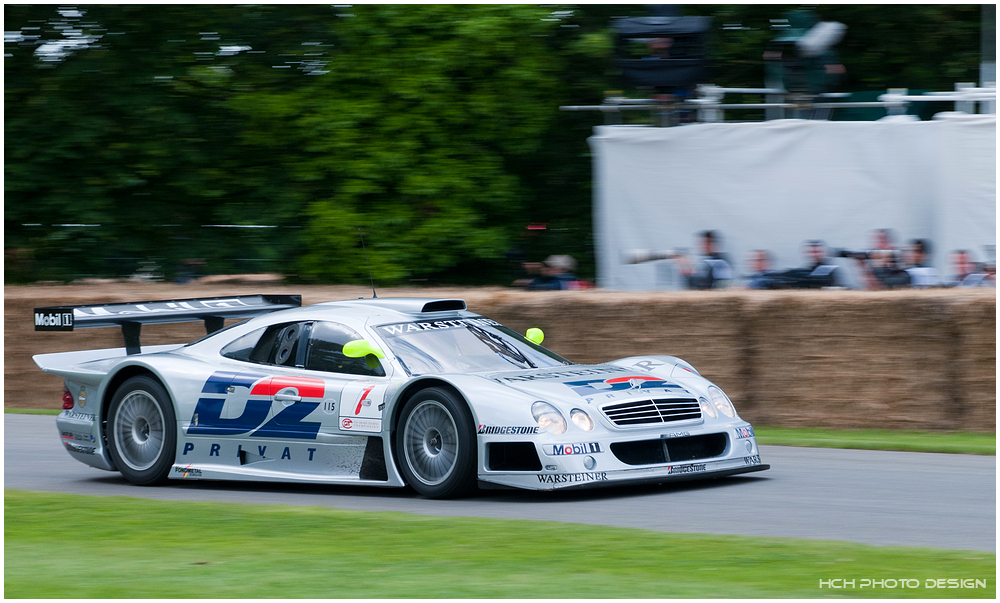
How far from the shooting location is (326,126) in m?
19.0

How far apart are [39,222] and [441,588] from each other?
17.4 metres

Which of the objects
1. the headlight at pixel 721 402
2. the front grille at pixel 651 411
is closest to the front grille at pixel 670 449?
the front grille at pixel 651 411

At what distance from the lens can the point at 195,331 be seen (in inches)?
567

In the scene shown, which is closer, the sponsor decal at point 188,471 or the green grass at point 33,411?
the sponsor decal at point 188,471

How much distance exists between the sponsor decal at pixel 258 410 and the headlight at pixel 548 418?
155 centimetres

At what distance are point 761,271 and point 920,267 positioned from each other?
6.36 feet

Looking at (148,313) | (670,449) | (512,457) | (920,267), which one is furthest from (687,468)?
(920,267)

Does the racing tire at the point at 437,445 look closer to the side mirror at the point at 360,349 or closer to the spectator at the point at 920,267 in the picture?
the side mirror at the point at 360,349

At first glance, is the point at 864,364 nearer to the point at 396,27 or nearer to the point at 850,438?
the point at 850,438

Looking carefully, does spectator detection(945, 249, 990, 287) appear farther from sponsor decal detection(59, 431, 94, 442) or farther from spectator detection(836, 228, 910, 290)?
sponsor decal detection(59, 431, 94, 442)

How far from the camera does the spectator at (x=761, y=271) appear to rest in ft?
46.2

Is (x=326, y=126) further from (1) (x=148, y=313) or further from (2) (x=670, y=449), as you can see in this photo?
(2) (x=670, y=449)

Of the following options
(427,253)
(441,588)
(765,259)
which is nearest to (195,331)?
(427,253)

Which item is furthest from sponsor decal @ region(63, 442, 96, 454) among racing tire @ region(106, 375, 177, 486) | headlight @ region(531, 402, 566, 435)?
headlight @ region(531, 402, 566, 435)
